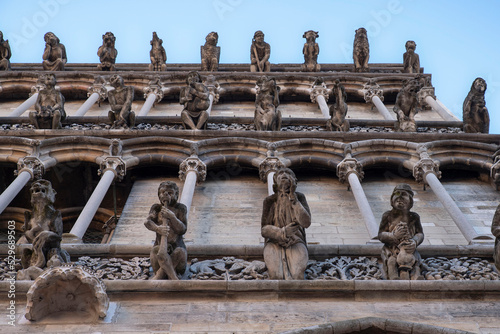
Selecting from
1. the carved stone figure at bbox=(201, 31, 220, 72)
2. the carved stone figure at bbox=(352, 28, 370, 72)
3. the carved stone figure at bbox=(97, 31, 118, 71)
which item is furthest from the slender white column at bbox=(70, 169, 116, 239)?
the carved stone figure at bbox=(352, 28, 370, 72)

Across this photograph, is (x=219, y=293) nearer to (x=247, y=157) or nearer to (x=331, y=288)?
(x=331, y=288)

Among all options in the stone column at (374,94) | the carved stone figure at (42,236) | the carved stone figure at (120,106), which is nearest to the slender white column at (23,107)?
the carved stone figure at (120,106)

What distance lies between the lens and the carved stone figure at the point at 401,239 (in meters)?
10.5

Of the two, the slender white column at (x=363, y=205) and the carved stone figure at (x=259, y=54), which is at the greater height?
the carved stone figure at (x=259, y=54)

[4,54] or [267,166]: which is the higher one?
[4,54]

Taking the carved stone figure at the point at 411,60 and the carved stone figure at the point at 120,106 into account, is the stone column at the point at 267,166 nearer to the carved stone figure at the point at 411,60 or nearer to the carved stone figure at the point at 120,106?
the carved stone figure at the point at 120,106

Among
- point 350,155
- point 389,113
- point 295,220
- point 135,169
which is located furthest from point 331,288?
point 389,113

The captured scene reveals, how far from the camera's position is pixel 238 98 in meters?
22.5

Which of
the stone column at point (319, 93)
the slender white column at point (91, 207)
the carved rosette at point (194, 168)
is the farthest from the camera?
the stone column at point (319, 93)

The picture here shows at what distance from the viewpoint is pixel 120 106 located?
1761 cm

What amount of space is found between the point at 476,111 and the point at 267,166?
5616 mm

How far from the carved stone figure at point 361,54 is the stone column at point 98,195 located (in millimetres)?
11604

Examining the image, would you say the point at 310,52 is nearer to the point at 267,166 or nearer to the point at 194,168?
the point at 267,166

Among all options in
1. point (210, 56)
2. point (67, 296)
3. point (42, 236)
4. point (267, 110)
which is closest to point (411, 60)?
point (210, 56)
